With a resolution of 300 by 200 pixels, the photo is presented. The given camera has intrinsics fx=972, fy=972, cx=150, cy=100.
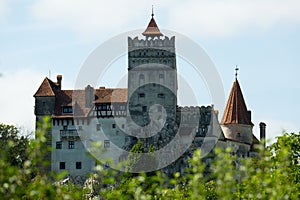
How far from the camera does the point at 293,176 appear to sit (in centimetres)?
4819

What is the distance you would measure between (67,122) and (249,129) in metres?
18.9

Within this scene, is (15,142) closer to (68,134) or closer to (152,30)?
(68,134)

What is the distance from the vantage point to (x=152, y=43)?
94250 millimetres

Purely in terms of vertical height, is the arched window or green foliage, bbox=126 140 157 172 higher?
the arched window

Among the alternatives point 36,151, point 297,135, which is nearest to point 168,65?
point 297,135

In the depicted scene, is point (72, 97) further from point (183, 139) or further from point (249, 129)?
point (249, 129)

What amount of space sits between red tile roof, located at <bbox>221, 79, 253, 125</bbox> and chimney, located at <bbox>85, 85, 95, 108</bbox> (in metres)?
13.9

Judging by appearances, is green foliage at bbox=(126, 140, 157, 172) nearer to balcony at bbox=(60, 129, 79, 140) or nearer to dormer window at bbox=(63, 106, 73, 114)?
balcony at bbox=(60, 129, 79, 140)

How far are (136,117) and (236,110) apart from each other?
1336cm

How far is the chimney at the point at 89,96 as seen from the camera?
94500 mm

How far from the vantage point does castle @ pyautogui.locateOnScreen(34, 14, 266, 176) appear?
90.6 m

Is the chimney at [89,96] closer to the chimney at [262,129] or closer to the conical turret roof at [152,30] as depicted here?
the conical turret roof at [152,30]

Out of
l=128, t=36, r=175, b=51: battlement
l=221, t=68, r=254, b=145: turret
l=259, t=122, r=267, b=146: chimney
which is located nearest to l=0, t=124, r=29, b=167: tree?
l=128, t=36, r=175, b=51: battlement

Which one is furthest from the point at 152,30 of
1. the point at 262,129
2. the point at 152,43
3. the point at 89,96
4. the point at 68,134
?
the point at 262,129
